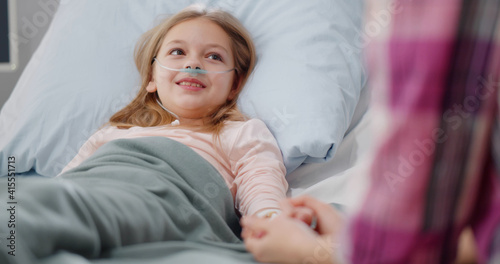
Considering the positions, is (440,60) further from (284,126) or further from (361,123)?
(361,123)

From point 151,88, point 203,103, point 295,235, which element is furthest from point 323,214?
point 151,88

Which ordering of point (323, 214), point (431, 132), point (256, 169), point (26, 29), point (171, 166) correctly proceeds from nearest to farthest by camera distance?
point (431, 132) → point (323, 214) → point (171, 166) → point (256, 169) → point (26, 29)

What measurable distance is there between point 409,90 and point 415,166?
0.07 meters

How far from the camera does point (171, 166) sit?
0.91 meters

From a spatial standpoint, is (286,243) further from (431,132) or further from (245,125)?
(245,125)

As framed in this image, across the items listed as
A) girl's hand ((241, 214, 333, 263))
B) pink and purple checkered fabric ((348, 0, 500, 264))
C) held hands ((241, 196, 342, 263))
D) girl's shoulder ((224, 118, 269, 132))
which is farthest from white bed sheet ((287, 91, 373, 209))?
pink and purple checkered fabric ((348, 0, 500, 264))

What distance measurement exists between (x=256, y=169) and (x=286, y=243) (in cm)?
38

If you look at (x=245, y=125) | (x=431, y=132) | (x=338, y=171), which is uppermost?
(x=431, y=132)

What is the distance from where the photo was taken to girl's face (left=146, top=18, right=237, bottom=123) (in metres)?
1.17

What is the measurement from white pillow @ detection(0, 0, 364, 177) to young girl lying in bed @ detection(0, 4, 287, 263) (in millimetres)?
48

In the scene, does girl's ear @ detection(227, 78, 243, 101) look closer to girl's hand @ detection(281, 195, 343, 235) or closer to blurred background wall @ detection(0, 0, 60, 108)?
girl's hand @ detection(281, 195, 343, 235)

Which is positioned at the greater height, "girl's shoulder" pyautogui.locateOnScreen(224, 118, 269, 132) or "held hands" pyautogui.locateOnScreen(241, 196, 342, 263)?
"held hands" pyautogui.locateOnScreen(241, 196, 342, 263)

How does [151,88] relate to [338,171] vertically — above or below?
above

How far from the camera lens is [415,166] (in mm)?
426
